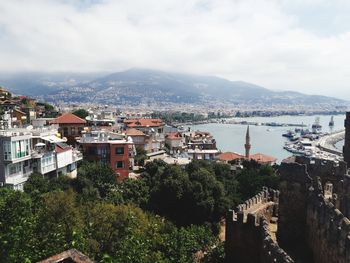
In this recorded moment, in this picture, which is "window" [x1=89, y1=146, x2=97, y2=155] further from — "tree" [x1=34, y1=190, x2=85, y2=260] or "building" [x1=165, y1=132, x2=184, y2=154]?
"building" [x1=165, y1=132, x2=184, y2=154]

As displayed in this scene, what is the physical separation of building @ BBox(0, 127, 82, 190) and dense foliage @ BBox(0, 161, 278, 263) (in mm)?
1402

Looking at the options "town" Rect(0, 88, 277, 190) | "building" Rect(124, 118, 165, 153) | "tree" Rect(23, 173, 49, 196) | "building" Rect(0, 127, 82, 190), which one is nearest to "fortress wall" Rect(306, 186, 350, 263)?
"tree" Rect(23, 173, 49, 196)

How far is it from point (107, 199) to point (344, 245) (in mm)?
20863

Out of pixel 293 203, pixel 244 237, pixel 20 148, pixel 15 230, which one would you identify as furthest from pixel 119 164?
pixel 15 230

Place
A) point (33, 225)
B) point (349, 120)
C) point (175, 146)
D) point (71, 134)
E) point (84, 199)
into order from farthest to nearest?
point (175, 146) → point (71, 134) → point (349, 120) → point (84, 199) → point (33, 225)

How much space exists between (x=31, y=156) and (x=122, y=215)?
1481 cm

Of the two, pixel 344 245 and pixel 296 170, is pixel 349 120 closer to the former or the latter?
pixel 296 170

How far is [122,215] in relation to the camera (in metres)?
22.3

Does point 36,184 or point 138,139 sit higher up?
point 36,184

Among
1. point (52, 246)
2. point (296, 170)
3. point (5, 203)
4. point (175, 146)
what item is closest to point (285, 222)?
point (296, 170)

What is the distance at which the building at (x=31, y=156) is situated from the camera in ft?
102

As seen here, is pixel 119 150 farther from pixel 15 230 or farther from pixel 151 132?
pixel 151 132

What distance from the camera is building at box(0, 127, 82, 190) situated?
102 feet

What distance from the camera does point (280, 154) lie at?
12131 cm
